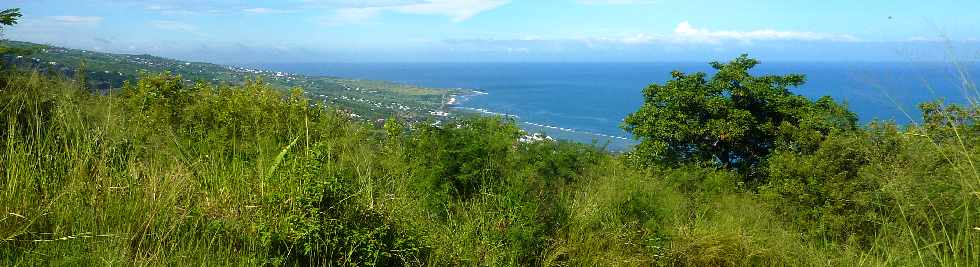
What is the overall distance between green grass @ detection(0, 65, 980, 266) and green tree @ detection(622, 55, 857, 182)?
11501 mm

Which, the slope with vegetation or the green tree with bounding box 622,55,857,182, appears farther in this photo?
the green tree with bounding box 622,55,857,182

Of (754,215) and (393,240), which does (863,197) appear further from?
(393,240)

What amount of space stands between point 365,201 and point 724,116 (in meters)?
15.9

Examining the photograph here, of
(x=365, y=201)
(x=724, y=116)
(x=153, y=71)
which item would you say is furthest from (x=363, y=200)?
(x=724, y=116)

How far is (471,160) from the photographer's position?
4.67 meters

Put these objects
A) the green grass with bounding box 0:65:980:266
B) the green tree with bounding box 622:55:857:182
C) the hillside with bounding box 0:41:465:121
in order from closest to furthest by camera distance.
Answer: the green grass with bounding box 0:65:980:266, the hillside with bounding box 0:41:465:121, the green tree with bounding box 622:55:857:182

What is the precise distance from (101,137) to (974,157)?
4.76m

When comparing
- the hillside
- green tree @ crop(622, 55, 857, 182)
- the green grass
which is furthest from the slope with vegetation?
green tree @ crop(622, 55, 857, 182)

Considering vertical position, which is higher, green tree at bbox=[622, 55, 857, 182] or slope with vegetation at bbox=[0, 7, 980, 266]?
slope with vegetation at bbox=[0, 7, 980, 266]

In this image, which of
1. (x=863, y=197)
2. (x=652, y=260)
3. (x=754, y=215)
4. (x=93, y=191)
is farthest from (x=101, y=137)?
(x=863, y=197)

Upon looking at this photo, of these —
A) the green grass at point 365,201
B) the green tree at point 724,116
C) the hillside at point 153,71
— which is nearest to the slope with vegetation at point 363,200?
the green grass at point 365,201

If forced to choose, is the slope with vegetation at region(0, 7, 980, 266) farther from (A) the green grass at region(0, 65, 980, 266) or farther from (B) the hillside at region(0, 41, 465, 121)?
(B) the hillside at region(0, 41, 465, 121)

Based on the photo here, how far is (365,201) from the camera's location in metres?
3.82

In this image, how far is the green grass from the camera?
116 inches
